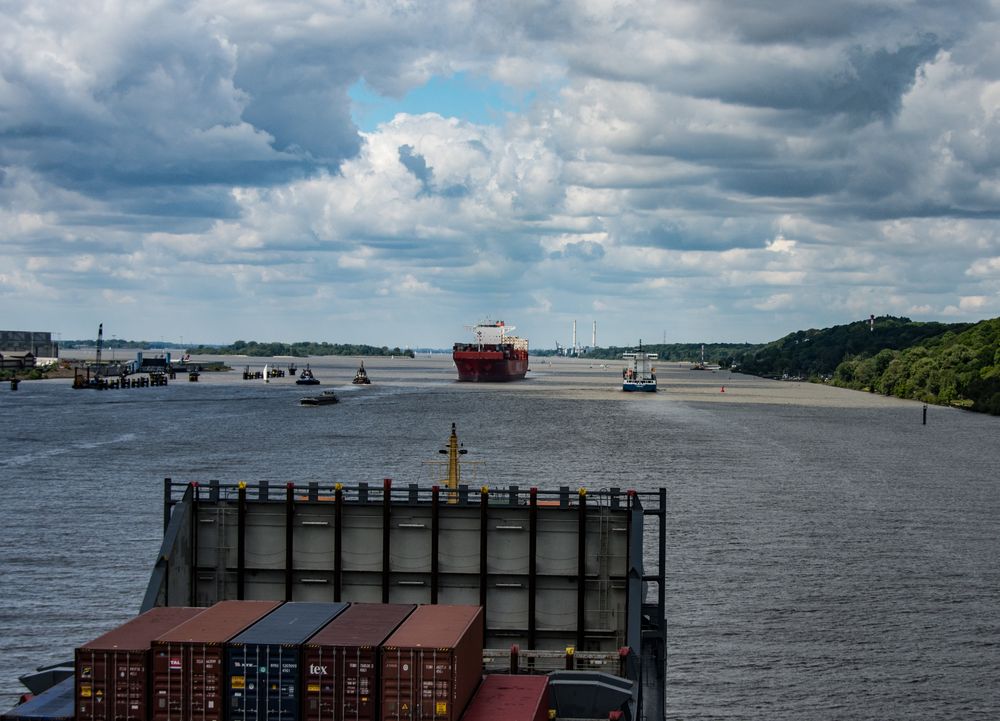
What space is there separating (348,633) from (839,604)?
37609 mm

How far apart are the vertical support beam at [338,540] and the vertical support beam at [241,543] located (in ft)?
9.98

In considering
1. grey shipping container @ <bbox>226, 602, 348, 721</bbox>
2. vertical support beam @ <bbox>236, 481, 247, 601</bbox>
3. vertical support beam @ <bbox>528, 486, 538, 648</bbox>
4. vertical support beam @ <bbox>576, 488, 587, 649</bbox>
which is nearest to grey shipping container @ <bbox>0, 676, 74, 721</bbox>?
grey shipping container @ <bbox>226, 602, 348, 721</bbox>

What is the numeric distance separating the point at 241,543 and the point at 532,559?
9852mm

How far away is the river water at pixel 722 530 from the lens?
50344 mm

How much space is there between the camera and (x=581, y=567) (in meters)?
Answer: 40.6

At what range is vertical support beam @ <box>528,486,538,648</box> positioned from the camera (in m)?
40.4

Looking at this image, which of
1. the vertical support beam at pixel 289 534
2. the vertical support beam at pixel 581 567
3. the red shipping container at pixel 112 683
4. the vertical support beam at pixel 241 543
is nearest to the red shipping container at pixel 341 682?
the red shipping container at pixel 112 683

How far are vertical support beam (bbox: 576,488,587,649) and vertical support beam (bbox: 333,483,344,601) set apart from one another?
7930mm

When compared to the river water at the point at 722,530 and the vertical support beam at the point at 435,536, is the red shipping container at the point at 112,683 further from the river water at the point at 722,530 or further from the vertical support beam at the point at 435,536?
the river water at the point at 722,530

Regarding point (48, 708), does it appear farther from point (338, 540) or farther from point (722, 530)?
point (722, 530)

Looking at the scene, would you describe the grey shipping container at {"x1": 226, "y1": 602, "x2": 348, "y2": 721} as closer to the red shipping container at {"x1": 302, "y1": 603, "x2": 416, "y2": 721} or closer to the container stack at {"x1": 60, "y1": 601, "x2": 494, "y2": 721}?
the container stack at {"x1": 60, "y1": 601, "x2": 494, "y2": 721}

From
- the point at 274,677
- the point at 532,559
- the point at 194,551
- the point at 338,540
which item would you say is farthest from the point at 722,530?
the point at 274,677

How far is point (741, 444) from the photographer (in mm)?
150625

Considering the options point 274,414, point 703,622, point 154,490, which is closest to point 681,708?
point 703,622
